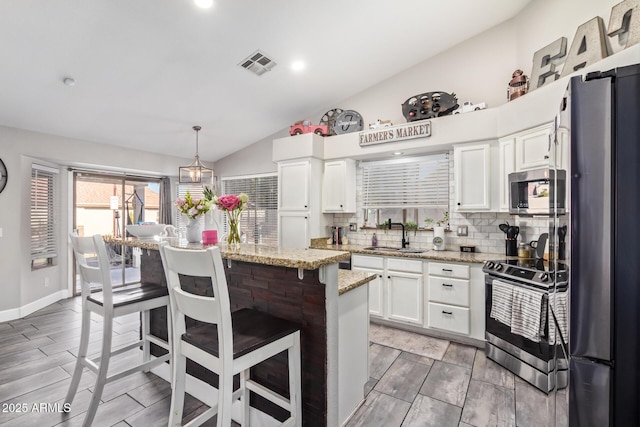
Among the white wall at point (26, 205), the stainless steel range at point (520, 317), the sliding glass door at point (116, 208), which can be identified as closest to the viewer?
the stainless steel range at point (520, 317)

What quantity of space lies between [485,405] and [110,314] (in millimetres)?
2651

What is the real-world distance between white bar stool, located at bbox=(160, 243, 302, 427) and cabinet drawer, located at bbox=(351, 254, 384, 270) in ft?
7.17

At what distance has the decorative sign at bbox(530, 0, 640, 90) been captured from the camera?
7.07ft

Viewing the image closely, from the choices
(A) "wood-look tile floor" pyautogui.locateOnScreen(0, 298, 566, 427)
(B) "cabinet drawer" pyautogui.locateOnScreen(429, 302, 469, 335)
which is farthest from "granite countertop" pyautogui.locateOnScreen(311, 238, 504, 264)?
(A) "wood-look tile floor" pyautogui.locateOnScreen(0, 298, 566, 427)

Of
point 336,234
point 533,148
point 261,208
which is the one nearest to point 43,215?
point 261,208

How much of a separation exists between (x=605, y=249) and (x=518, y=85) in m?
3.16

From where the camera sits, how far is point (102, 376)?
75.3 inches

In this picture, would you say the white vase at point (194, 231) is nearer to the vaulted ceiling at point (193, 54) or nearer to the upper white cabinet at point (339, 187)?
the vaulted ceiling at point (193, 54)

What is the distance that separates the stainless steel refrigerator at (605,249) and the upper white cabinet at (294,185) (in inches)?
145

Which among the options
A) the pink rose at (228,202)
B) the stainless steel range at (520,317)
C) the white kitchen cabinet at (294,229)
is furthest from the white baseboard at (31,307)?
the stainless steel range at (520,317)

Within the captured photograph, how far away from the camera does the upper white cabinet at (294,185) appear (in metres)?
4.34

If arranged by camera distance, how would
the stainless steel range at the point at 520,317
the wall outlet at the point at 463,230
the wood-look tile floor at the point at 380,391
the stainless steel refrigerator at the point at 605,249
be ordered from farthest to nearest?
the wall outlet at the point at 463,230 < the stainless steel range at the point at 520,317 < the wood-look tile floor at the point at 380,391 < the stainless steel refrigerator at the point at 605,249

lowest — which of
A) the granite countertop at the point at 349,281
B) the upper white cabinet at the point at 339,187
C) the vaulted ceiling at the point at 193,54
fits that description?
the granite countertop at the point at 349,281

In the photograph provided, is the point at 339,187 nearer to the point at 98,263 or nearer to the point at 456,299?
the point at 456,299
